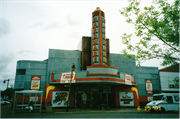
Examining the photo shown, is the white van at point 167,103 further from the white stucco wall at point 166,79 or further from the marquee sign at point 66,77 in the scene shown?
the white stucco wall at point 166,79

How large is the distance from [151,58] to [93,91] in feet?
51.0

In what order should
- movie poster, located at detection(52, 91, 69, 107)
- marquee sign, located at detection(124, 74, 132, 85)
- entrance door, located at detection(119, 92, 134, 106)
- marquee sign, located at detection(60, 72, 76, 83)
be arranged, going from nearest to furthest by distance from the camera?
marquee sign, located at detection(60, 72, 76, 83)
marquee sign, located at detection(124, 74, 132, 85)
movie poster, located at detection(52, 91, 69, 107)
entrance door, located at detection(119, 92, 134, 106)

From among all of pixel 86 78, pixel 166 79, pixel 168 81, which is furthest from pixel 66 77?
pixel 168 81

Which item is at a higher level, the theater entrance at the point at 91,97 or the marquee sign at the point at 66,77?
the marquee sign at the point at 66,77

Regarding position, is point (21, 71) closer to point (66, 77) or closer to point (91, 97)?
point (66, 77)

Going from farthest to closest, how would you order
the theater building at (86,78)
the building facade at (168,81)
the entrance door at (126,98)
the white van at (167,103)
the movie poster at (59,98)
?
the building facade at (168,81), the entrance door at (126,98), the movie poster at (59,98), the theater building at (86,78), the white van at (167,103)

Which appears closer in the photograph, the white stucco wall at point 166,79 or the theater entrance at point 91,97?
the theater entrance at point 91,97

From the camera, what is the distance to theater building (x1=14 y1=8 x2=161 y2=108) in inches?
931

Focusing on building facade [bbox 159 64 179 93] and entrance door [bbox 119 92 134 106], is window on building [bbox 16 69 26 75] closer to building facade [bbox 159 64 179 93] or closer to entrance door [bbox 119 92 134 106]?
entrance door [bbox 119 92 134 106]

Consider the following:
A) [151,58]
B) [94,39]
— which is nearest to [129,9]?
[151,58]

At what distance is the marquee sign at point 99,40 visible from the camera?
82.5 feet

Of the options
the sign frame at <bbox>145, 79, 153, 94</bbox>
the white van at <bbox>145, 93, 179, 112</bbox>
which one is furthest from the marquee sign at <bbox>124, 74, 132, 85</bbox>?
the white van at <bbox>145, 93, 179, 112</bbox>

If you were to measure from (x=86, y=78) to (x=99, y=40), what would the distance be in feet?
24.5

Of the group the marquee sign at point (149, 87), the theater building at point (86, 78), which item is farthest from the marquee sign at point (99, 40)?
the marquee sign at point (149, 87)
